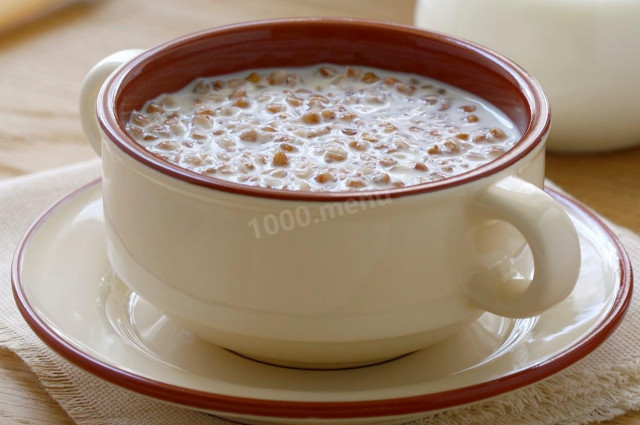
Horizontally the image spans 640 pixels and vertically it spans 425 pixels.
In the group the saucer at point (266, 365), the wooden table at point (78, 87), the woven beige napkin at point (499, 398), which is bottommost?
the wooden table at point (78, 87)

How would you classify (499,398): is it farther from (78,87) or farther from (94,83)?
(78,87)

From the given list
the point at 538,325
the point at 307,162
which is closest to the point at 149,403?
the point at 307,162

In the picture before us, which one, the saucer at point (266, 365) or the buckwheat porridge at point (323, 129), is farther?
the buckwheat porridge at point (323, 129)

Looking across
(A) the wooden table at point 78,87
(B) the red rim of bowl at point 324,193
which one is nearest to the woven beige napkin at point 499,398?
(A) the wooden table at point 78,87

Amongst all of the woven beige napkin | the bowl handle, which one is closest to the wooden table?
the woven beige napkin

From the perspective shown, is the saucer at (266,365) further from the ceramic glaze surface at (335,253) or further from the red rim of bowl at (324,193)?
the red rim of bowl at (324,193)

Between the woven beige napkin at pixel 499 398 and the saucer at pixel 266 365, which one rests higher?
the saucer at pixel 266 365

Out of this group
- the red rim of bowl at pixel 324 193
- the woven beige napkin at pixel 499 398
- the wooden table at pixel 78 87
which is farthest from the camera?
the wooden table at pixel 78 87

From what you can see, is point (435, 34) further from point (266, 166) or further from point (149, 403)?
point (149, 403)
